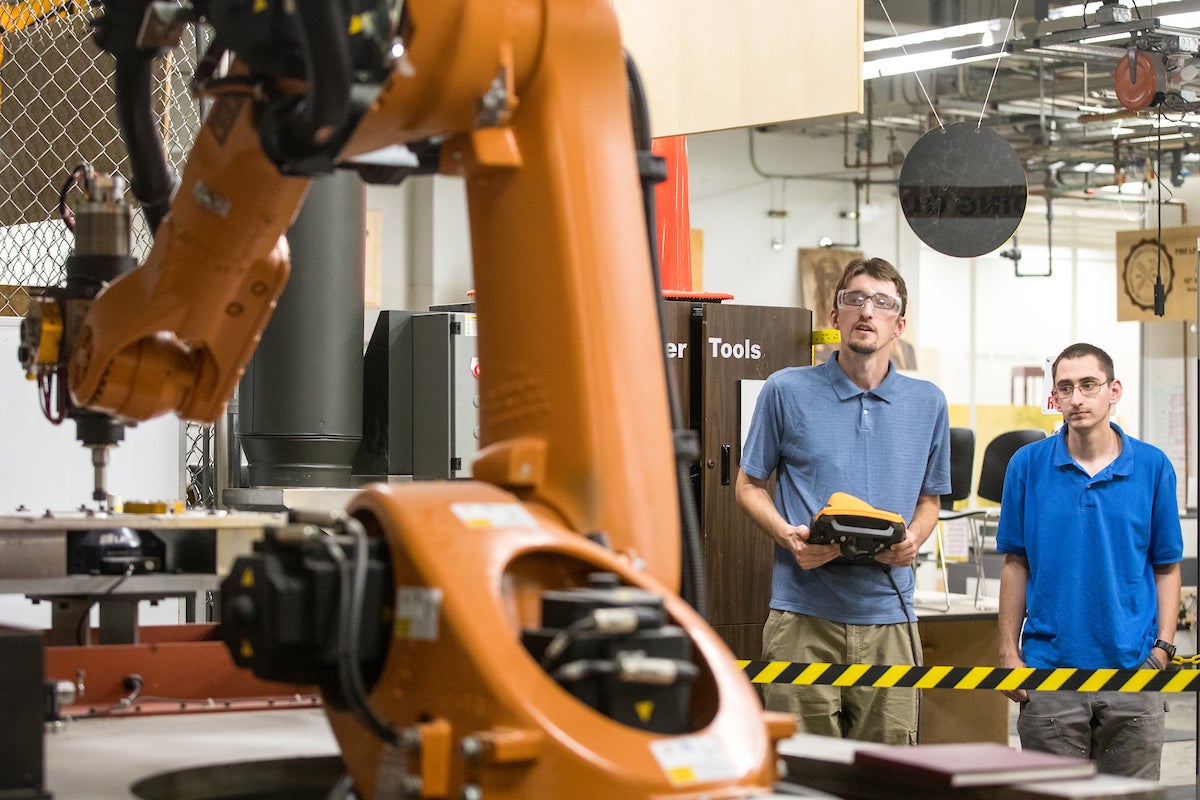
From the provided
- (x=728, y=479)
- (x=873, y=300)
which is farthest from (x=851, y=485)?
(x=728, y=479)

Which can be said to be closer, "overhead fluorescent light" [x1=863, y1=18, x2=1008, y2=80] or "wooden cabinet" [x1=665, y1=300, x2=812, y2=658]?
"wooden cabinet" [x1=665, y1=300, x2=812, y2=658]

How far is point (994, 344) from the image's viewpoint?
50.5 feet

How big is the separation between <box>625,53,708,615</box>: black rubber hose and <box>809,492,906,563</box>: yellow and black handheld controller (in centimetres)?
176

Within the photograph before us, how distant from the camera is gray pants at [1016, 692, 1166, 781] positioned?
3.99 meters

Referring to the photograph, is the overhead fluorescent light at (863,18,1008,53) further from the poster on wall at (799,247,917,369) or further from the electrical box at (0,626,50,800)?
the electrical box at (0,626,50,800)

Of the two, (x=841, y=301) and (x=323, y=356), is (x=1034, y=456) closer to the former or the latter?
(x=841, y=301)

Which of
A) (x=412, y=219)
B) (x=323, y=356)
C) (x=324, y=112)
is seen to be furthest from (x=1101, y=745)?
(x=412, y=219)

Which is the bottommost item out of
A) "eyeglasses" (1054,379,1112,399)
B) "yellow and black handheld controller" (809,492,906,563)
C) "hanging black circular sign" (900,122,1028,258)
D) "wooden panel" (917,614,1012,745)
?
"wooden panel" (917,614,1012,745)

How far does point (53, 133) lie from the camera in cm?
454

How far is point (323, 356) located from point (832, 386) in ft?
4.74

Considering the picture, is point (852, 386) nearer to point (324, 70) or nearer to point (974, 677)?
point (974, 677)

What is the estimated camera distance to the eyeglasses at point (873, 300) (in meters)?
3.99

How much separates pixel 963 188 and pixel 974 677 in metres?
1.95

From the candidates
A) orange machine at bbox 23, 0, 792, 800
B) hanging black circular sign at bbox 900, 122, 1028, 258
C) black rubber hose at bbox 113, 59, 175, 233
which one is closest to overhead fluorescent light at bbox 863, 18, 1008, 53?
hanging black circular sign at bbox 900, 122, 1028, 258
